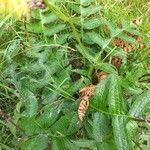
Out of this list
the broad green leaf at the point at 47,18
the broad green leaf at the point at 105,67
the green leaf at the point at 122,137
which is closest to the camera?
the green leaf at the point at 122,137

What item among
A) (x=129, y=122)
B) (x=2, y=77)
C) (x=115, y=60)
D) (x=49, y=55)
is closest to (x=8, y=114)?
(x=2, y=77)

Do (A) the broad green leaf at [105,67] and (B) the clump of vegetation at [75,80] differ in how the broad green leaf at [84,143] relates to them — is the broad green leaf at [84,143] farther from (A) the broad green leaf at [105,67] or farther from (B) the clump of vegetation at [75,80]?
(A) the broad green leaf at [105,67]

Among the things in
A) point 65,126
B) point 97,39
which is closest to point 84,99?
point 65,126

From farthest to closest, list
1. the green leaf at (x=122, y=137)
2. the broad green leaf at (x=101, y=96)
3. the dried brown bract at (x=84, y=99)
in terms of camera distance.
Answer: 1. the dried brown bract at (x=84, y=99)
2. the broad green leaf at (x=101, y=96)
3. the green leaf at (x=122, y=137)

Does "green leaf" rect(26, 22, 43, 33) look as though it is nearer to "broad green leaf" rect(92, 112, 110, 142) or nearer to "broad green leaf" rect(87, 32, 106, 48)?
"broad green leaf" rect(87, 32, 106, 48)

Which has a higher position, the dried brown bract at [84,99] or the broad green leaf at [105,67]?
the broad green leaf at [105,67]

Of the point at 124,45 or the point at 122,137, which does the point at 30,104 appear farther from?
the point at 124,45

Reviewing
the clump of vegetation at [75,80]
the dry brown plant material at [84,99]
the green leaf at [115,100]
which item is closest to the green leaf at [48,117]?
the clump of vegetation at [75,80]
